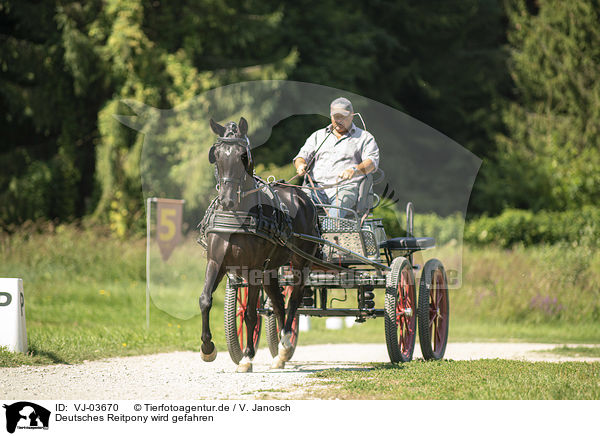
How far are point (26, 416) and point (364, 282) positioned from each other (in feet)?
12.3

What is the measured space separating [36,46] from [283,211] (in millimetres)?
17978

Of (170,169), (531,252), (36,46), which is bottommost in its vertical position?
(531,252)

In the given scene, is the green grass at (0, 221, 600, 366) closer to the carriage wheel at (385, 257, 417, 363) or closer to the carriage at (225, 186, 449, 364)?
the carriage at (225, 186, 449, 364)

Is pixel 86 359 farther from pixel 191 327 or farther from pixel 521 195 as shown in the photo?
pixel 521 195

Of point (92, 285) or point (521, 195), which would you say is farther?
point (521, 195)

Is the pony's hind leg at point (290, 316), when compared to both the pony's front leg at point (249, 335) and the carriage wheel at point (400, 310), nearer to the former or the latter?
the pony's front leg at point (249, 335)

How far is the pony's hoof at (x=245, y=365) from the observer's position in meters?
7.89

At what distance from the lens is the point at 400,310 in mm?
8703

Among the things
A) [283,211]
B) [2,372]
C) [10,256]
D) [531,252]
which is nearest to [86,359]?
[2,372]

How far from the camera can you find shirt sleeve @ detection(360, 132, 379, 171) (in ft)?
26.1

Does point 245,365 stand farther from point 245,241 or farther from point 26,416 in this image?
point 26,416

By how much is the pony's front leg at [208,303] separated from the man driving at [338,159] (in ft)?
5.34

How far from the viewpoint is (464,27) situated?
2927 cm

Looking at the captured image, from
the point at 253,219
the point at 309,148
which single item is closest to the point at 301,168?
the point at 309,148
